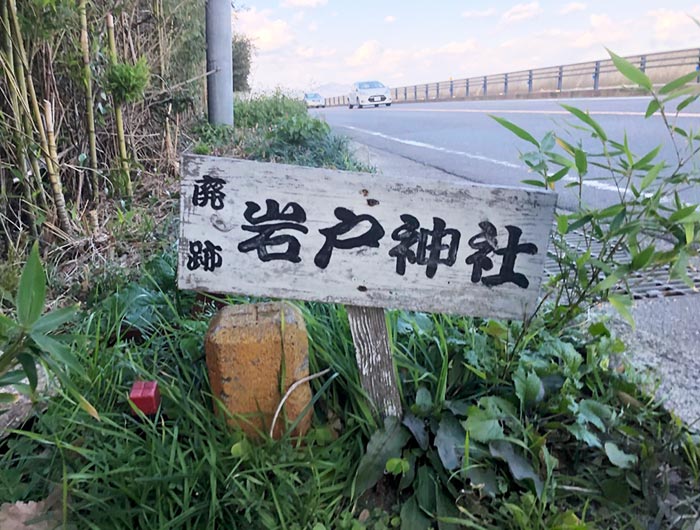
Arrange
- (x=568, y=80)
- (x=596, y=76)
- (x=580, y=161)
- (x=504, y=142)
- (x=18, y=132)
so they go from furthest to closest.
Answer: (x=568, y=80), (x=596, y=76), (x=504, y=142), (x=18, y=132), (x=580, y=161)

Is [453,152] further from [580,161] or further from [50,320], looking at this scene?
[50,320]

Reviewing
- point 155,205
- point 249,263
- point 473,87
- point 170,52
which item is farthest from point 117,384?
point 473,87

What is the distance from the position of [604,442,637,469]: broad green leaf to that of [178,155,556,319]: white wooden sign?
1.23 ft

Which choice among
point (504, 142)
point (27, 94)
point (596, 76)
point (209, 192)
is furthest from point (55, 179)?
point (596, 76)

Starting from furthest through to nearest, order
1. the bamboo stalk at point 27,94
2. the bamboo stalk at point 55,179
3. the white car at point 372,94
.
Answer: the white car at point 372,94
the bamboo stalk at point 55,179
the bamboo stalk at point 27,94

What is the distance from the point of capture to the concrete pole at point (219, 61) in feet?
19.2

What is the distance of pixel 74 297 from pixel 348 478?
1.67 meters

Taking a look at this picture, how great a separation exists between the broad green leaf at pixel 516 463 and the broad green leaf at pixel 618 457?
0.18 meters

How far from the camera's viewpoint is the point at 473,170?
5125 millimetres

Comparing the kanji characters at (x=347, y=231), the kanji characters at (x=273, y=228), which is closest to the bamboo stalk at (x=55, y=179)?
the kanji characters at (x=273, y=228)

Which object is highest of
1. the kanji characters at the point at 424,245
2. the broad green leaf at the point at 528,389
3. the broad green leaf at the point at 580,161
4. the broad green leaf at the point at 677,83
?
the broad green leaf at the point at 677,83

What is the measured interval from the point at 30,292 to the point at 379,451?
883mm

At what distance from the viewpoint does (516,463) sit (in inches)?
50.3

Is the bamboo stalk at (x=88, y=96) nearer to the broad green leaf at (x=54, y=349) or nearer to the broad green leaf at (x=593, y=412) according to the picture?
the broad green leaf at (x=54, y=349)
